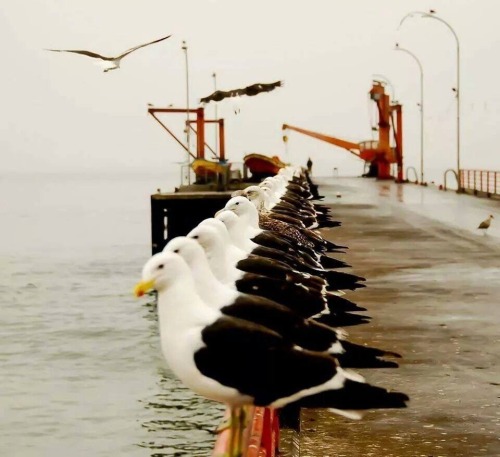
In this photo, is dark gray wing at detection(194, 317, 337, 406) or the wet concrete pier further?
the wet concrete pier

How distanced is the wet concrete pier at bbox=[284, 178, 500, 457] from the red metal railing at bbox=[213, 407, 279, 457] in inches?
39.2

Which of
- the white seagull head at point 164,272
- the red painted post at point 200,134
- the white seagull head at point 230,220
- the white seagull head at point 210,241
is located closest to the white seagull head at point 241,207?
the white seagull head at point 230,220

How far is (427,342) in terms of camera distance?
482 inches

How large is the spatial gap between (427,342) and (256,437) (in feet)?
19.4

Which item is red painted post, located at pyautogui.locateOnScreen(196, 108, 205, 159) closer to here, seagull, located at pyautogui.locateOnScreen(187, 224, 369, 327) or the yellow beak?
seagull, located at pyautogui.locateOnScreen(187, 224, 369, 327)

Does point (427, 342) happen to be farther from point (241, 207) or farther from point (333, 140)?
point (333, 140)

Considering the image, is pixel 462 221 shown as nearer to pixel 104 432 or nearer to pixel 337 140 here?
pixel 104 432

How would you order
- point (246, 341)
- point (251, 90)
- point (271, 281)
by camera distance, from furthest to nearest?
point (251, 90) → point (271, 281) → point (246, 341)

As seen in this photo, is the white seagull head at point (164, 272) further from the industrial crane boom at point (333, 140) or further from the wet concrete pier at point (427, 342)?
the industrial crane boom at point (333, 140)

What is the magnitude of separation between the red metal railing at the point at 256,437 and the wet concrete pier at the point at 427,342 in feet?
3.27

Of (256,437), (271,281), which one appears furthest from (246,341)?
(271,281)

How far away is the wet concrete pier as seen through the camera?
8422 millimetres

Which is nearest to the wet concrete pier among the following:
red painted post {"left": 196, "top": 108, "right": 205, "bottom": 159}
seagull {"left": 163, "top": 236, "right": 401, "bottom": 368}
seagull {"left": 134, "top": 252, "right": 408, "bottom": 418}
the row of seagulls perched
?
the row of seagulls perched

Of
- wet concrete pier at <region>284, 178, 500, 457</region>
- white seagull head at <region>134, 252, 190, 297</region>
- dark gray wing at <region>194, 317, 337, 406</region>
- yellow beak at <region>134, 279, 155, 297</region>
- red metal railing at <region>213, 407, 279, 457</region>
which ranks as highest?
white seagull head at <region>134, 252, 190, 297</region>
